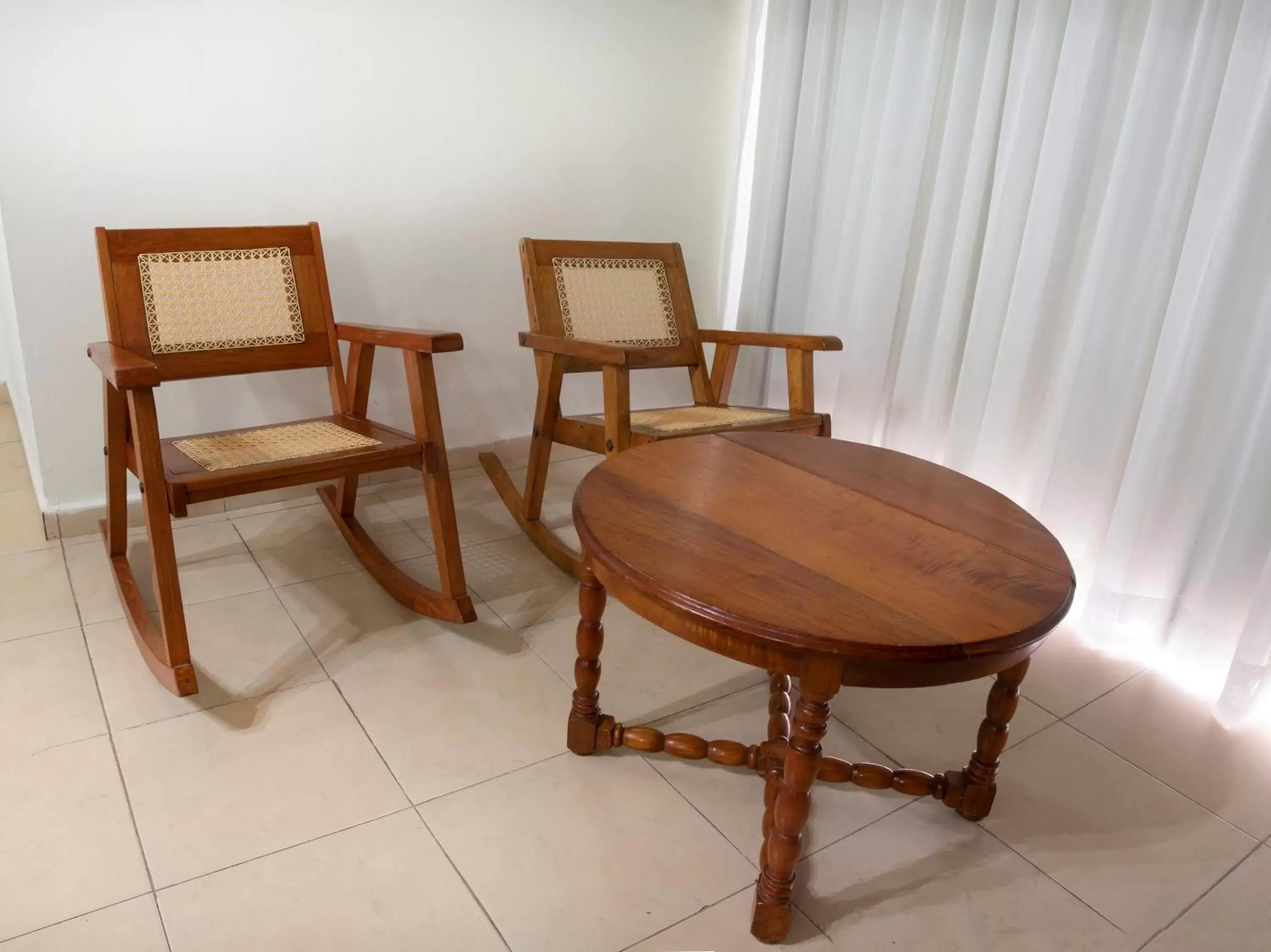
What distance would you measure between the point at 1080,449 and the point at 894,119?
1039 millimetres

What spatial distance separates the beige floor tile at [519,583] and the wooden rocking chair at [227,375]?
0.51ft

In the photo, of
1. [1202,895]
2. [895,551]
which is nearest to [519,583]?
[895,551]

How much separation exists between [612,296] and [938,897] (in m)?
1.75

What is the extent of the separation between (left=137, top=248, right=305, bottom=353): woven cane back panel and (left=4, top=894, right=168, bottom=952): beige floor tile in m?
1.19

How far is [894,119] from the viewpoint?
239cm

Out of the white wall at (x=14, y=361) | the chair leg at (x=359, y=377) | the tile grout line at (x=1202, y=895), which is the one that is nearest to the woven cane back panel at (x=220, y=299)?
the chair leg at (x=359, y=377)

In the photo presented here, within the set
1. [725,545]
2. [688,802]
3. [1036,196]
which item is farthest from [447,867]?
[1036,196]

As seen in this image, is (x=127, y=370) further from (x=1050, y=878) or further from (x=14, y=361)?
(x=1050, y=878)

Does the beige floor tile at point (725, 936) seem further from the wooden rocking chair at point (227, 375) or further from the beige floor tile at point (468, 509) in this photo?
the beige floor tile at point (468, 509)

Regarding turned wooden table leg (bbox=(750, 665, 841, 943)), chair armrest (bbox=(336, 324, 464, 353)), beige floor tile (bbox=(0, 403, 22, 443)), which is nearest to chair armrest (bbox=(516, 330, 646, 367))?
chair armrest (bbox=(336, 324, 464, 353))

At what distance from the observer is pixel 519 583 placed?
2.19 meters

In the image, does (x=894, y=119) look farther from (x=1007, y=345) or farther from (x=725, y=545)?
(x=725, y=545)

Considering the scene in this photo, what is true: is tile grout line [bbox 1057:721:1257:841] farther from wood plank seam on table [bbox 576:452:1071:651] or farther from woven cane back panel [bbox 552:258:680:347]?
woven cane back panel [bbox 552:258:680:347]

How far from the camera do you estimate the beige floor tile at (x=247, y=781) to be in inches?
52.6
